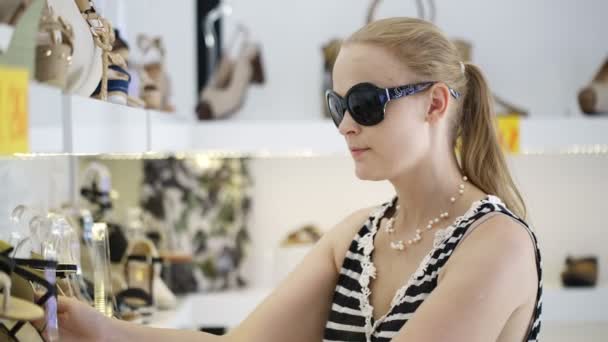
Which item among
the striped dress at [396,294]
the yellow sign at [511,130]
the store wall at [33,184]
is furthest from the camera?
the yellow sign at [511,130]

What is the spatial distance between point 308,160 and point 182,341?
2.42 meters

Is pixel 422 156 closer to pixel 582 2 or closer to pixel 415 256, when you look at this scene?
pixel 415 256

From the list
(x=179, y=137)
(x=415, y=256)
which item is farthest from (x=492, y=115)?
(x=179, y=137)

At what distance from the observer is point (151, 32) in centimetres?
339

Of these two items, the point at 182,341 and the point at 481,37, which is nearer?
the point at 182,341

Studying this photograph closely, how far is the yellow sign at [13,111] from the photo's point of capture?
94cm

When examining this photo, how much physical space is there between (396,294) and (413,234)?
137 mm

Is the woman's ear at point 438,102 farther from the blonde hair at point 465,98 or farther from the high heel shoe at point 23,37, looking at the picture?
the high heel shoe at point 23,37

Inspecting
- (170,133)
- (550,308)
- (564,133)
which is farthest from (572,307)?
(170,133)

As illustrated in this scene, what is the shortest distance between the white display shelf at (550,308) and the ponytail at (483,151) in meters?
1.79

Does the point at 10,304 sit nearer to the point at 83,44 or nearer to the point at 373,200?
the point at 83,44

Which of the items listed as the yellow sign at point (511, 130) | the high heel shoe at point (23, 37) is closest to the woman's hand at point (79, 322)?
the high heel shoe at point (23, 37)

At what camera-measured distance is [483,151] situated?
1.70 m

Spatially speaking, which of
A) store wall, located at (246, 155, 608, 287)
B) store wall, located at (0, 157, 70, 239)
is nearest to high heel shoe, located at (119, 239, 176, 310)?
store wall, located at (0, 157, 70, 239)
